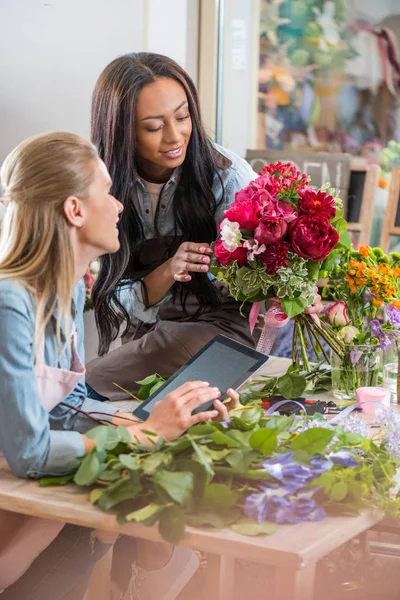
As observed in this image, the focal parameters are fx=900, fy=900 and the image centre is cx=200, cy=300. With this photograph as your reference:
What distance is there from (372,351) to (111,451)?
2.43ft

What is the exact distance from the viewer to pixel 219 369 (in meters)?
1.79

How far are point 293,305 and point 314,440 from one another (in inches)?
22.6

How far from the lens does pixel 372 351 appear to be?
193cm

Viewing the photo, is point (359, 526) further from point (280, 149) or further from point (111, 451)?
point (280, 149)

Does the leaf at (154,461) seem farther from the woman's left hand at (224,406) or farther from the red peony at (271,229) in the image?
the red peony at (271,229)

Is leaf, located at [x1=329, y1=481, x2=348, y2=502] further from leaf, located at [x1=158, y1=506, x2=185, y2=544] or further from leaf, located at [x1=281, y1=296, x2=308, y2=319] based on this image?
leaf, located at [x1=281, y1=296, x2=308, y2=319]

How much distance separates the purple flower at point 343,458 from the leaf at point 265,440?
0.09 m

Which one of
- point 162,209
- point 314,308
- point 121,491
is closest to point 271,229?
point 314,308

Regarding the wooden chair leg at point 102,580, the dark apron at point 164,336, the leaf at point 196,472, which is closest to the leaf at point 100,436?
the leaf at point 196,472

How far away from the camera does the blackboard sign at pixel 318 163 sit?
178 inches

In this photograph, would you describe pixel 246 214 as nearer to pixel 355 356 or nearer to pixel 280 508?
pixel 355 356

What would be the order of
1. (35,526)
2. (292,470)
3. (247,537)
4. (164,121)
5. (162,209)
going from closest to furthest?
(247,537), (292,470), (35,526), (164,121), (162,209)

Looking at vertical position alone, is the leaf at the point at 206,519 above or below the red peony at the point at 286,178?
below

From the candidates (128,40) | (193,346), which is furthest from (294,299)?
(128,40)
